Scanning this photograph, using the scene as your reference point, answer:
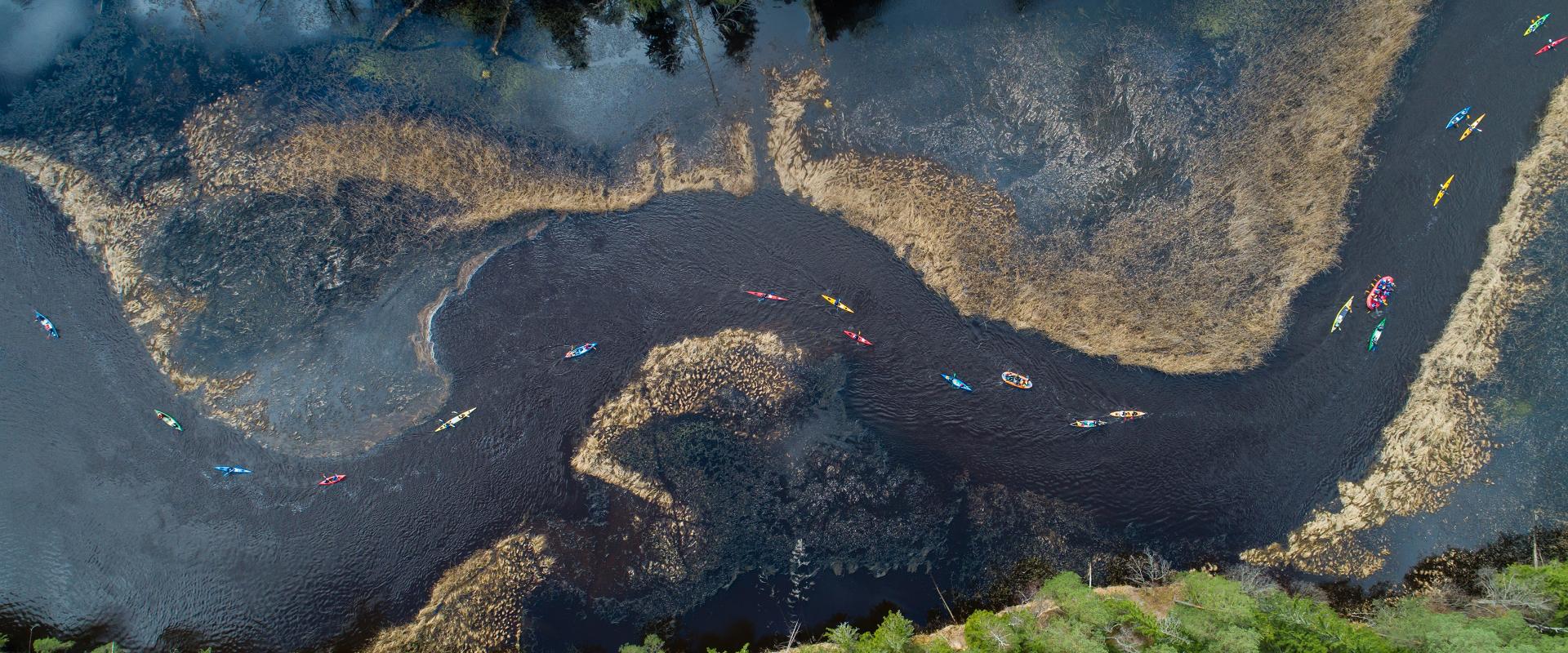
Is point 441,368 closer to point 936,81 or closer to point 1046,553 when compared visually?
point 936,81

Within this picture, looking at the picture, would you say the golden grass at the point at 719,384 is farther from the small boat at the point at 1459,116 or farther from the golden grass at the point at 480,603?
the small boat at the point at 1459,116

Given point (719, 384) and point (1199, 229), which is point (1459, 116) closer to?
point (1199, 229)

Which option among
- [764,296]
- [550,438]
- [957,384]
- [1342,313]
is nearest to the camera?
[1342,313]

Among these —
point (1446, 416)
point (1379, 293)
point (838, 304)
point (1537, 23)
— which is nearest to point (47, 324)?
point (838, 304)

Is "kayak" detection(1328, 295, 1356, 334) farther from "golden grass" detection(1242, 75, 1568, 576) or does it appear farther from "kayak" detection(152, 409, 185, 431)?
"kayak" detection(152, 409, 185, 431)

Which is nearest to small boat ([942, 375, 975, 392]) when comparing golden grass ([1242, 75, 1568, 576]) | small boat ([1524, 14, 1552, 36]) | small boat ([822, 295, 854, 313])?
small boat ([822, 295, 854, 313])
